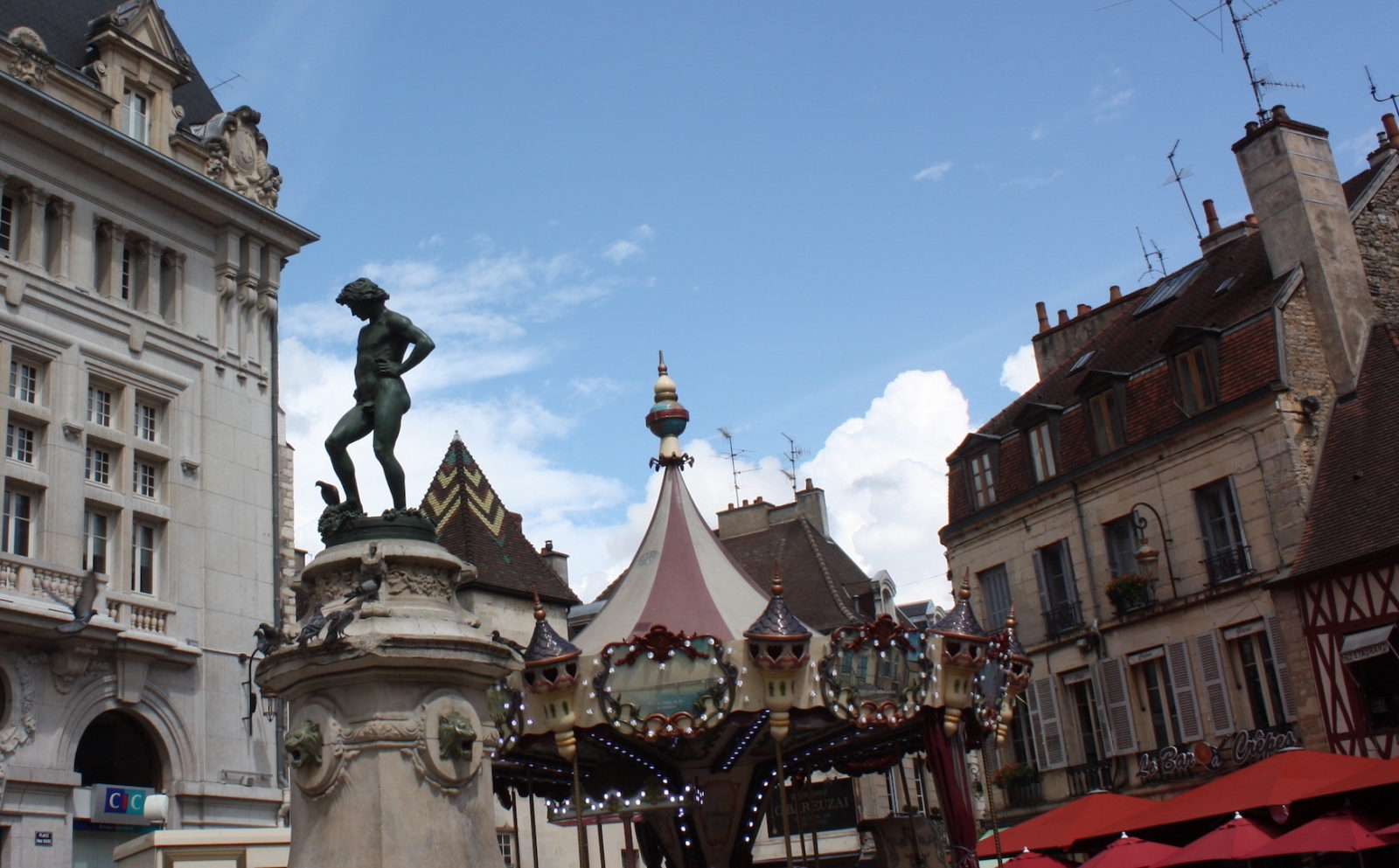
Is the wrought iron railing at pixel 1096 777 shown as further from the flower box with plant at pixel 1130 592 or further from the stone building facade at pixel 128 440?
the stone building facade at pixel 128 440

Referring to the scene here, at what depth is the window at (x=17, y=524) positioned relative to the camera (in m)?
16.7

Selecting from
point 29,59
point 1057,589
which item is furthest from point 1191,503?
point 29,59

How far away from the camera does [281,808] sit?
747 inches

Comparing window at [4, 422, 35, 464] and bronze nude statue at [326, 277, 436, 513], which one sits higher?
window at [4, 422, 35, 464]

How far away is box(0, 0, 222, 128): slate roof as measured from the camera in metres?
19.3

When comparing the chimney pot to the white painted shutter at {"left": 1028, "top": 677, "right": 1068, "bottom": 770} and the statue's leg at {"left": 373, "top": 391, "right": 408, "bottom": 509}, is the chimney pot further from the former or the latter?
the statue's leg at {"left": 373, "top": 391, "right": 408, "bottom": 509}

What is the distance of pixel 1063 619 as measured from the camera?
23703 millimetres

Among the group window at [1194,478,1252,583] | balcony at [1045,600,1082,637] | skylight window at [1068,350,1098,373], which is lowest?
balcony at [1045,600,1082,637]

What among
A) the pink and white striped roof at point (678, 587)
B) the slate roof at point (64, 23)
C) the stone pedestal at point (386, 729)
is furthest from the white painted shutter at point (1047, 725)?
the stone pedestal at point (386, 729)

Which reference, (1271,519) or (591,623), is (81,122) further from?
(1271,519)

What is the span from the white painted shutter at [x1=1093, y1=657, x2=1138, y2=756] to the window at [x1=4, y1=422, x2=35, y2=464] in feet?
53.2

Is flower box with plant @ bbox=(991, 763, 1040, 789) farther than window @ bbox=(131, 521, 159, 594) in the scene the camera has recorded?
Yes

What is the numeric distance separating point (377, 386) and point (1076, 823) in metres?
11.3

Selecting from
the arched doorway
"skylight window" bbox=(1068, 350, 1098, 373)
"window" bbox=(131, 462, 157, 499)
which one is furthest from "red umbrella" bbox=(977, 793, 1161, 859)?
"window" bbox=(131, 462, 157, 499)
